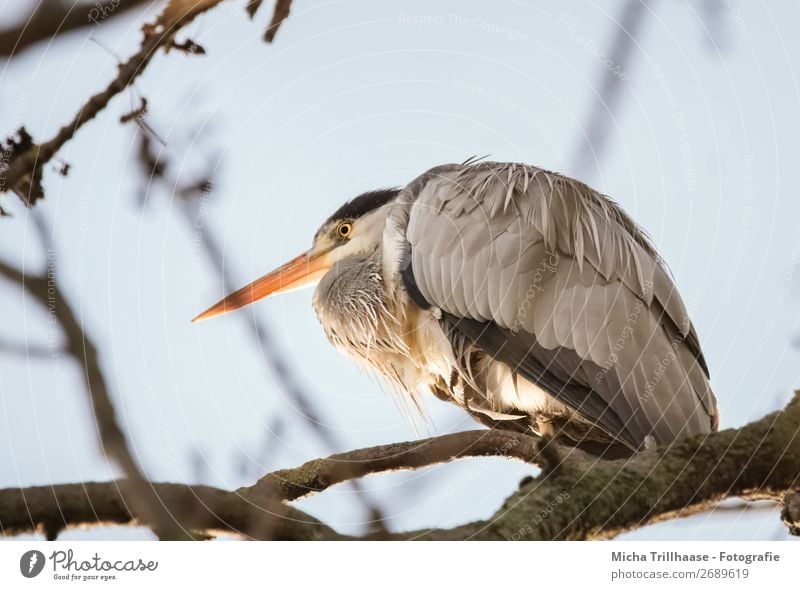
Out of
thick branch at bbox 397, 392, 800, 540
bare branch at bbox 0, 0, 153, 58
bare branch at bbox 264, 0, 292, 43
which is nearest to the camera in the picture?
bare branch at bbox 0, 0, 153, 58

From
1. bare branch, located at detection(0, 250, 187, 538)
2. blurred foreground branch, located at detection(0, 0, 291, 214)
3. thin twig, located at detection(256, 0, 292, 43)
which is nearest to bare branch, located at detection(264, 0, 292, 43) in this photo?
thin twig, located at detection(256, 0, 292, 43)

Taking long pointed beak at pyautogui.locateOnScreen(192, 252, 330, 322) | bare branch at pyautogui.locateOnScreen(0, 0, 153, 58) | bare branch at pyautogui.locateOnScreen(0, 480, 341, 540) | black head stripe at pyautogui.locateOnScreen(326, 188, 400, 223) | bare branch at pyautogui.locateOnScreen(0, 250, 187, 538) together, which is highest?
bare branch at pyautogui.locateOnScreen(0, 0, 153, 58)

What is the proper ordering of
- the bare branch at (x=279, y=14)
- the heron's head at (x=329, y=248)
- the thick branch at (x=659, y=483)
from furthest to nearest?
1. the heron's head at (x=329, y=248)
2. the bare branch at (x=279, y=14)
3. the thick branch at (x=659, y=483)

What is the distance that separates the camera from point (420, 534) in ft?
4.24

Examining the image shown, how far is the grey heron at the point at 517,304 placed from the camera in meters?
1.51

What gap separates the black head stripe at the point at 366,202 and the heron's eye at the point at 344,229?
0.05ft

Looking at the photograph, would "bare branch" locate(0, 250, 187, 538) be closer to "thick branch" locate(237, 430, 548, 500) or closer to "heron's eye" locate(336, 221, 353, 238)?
"thick branch" locate(237, 430, 548, 500)

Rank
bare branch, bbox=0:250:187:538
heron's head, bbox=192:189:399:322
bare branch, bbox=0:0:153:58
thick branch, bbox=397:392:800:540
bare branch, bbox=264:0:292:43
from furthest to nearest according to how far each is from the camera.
→ heron's head, bbox=192:189:399:322
bare branch, bbox=264:0:292:43
thick branch, bbox=397:392:800:540
bare branch, bbox=0:0:153:58
bare branch, bbox=0:250:187:538

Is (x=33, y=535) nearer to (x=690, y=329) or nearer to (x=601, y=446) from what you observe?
(x=601, y=446)

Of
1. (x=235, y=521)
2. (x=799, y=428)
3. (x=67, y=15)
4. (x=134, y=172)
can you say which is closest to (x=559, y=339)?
(x=799, y=428)

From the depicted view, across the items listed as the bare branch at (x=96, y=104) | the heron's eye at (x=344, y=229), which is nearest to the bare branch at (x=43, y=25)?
the bare branch at (x=96, y=104)

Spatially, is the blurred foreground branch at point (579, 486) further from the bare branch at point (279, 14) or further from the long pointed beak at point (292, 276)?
the bare branch at point (279, 14)

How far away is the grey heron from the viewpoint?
1.51m

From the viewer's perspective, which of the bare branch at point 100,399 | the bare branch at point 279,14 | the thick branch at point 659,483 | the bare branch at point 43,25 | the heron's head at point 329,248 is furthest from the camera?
the heron's head at point 329,248
